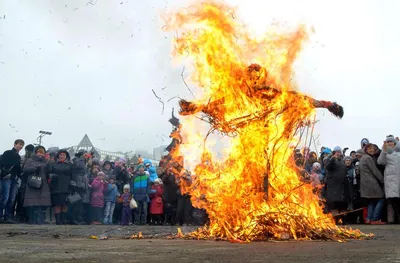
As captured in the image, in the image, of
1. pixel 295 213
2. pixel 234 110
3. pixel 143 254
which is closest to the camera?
pixel 143 254

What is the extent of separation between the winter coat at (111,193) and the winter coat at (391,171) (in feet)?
23.6

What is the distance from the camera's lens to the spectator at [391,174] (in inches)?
509

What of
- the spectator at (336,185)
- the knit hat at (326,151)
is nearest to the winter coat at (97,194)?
the spectator at (336,185)

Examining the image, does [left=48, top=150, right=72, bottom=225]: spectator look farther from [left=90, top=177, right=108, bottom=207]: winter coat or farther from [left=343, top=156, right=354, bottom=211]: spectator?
[left=343, top=156, right=354, bottom=211]: spectator

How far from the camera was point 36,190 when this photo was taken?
1422 centimetres

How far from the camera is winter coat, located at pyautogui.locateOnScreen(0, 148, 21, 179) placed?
1377 centimetres

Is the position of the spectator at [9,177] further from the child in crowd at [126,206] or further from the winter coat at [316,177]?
the winter coat at [316,177]

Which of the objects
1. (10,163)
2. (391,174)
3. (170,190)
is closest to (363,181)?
(391,174)

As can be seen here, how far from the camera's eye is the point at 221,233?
26.7 feet

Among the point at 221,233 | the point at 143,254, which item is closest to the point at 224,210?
the point at 221,233

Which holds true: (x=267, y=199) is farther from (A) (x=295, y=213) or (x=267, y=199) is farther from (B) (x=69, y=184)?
(B) (x=69, y=184)

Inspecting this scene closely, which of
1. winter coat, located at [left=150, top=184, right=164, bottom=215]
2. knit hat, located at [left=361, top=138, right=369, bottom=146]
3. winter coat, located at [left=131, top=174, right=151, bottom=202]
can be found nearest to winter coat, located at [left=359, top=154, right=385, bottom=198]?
knit hat, located at [left=361, top=138, right=369, bottom=146]

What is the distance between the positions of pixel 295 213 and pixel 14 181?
8.61 metres

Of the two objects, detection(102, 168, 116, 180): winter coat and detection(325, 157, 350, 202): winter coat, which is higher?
detection(102, 168, 116, 180): winter coat
